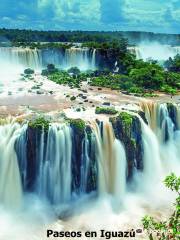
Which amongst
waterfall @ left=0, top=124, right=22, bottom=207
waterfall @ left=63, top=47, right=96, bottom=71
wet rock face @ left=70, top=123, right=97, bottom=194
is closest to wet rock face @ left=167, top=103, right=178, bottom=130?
wet rock face @ left=70, top=123, right=97, bottom=194

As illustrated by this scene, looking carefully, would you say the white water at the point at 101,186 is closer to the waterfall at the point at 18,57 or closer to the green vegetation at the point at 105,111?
the green vegetation at the point at 105,111

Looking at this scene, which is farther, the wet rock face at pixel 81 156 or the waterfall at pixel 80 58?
the waterfall at pixel 80 58

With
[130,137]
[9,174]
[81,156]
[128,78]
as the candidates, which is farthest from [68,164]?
[128,78]

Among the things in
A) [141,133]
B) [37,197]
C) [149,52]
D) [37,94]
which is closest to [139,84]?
[37,94]

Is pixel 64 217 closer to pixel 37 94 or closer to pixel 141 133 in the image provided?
pixel 141 133

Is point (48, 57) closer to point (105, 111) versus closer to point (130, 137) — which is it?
point (105, 111)

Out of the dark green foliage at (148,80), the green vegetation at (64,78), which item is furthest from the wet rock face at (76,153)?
the dark green foliage at (148,80)
